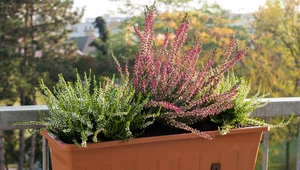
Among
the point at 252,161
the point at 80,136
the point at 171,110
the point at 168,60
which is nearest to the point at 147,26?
the point at 168,60

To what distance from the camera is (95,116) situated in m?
1.30

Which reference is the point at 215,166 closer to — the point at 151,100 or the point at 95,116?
the point at 151,100

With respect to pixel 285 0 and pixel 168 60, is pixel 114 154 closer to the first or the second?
pixel 168 60

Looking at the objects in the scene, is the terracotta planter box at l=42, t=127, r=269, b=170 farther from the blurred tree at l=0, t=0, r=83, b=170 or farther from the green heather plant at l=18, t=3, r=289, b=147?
the blurred tree at l=0, t=0, r=83, b=170

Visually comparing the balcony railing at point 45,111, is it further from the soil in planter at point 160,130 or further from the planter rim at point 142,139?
the soil in planter at point 160,130

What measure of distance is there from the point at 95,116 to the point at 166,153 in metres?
0.32

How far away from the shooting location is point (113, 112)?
1.34m

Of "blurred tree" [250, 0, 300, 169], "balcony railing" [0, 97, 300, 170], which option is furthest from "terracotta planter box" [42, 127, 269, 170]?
"blurred tree" [250, 0, 300, 169]

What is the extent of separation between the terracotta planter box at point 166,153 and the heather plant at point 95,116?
0.04m

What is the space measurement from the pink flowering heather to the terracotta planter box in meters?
0.09

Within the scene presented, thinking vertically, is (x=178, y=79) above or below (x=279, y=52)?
above

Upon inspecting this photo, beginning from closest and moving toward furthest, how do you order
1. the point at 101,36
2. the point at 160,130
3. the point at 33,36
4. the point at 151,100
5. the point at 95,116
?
the point at 95,116, the point at 151,100, the point at 160,130, the point at 33,36, the point at 101,36

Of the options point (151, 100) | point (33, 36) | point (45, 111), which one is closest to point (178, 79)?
point (151, 100)

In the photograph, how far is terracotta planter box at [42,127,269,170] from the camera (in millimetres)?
1316
